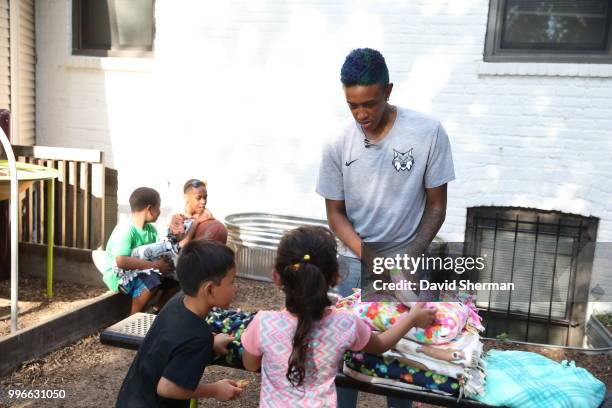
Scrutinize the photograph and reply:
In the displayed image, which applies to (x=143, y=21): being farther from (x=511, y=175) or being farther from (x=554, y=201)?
(x=554, y=201)

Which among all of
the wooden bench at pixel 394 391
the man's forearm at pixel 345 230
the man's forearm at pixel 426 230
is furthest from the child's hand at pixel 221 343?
the man's forearm at pixel 426 230

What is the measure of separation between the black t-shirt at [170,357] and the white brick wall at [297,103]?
3891mm

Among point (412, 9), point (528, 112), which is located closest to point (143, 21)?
point (412, 9)

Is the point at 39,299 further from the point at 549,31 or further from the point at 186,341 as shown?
the point at 549,31

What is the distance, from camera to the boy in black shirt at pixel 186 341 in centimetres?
211

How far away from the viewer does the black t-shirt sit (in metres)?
2.11

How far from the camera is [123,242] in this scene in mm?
4566

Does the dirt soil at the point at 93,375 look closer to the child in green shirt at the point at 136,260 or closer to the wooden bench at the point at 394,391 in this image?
the child in green shirt at the point at 136,260

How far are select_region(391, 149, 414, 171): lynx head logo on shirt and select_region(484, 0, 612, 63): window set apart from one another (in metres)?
3.26

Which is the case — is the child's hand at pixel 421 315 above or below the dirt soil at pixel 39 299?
above

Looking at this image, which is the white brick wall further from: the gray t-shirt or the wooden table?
the gray t-shirt

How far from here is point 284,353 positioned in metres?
2.07

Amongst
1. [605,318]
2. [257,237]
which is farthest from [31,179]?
[605,318]

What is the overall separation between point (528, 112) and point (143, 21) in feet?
13.2
